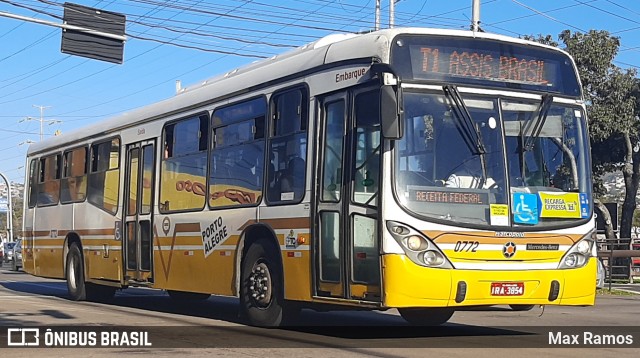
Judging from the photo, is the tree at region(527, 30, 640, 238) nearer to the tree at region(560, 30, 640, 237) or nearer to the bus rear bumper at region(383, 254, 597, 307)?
the tree at region(560, 30, 640, 237)

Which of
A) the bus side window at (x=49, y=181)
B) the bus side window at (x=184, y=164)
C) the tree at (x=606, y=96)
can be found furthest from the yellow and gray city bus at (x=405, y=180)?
the tree at (x=606, y=96)

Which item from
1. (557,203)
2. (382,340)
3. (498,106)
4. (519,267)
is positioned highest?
(498,106)

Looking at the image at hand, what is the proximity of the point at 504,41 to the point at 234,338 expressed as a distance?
4.78 metres

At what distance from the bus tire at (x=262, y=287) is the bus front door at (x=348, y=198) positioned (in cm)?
112

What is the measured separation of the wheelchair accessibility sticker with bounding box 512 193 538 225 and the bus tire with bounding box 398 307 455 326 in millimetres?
2208

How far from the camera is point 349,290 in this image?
10.9 m

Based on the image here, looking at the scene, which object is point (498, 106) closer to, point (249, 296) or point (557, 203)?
point (557, 203)

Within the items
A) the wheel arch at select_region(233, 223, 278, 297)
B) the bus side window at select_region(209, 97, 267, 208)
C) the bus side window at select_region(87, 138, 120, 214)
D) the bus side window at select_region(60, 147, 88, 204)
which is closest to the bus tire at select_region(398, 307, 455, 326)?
the wheel arch at select_region(233, 223, 278, 297)

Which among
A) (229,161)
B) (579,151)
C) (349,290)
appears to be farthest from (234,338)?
(579,151)

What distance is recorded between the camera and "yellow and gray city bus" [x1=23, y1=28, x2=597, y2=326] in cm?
1052

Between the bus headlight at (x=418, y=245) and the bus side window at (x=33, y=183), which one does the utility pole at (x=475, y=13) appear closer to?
the bus side window at (x=33, y=183)

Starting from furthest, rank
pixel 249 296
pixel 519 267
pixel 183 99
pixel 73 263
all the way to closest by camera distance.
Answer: pixel 73 263 < pixel 183 99 < pixel 249 296 < pixel 519 267

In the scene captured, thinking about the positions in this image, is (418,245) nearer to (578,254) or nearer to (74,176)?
(578,254)

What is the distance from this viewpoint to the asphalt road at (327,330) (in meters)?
10.2
